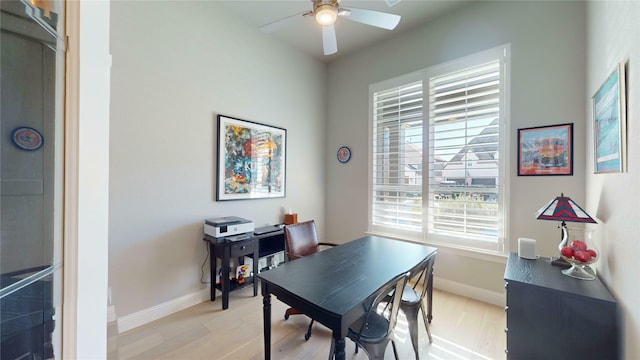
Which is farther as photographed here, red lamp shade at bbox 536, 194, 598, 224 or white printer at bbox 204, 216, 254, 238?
white printer at bbox 204, 216, 254, 238

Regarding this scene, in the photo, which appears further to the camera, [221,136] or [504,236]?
[221,136]

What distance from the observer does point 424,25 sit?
9.87 feet

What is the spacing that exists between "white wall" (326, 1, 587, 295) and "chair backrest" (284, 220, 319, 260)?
1587mm

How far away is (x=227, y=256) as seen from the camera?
7.99 ft

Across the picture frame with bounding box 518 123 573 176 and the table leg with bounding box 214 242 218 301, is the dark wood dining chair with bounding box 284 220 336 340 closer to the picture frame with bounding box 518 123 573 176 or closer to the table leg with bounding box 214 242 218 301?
the table leg with bounding box 214 242 218 301

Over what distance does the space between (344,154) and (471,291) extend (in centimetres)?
235

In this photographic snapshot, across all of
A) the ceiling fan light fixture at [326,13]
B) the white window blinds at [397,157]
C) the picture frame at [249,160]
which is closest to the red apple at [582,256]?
the white window blinds at [397,157]

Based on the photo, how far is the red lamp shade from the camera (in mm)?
1606

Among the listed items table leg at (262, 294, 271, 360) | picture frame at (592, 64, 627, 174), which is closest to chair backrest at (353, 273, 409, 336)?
table leg at (262, 294, 271, 360)

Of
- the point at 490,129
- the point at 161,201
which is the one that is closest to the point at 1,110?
the point at 161,201

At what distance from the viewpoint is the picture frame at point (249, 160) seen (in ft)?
9.02

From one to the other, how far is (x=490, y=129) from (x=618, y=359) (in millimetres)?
1986

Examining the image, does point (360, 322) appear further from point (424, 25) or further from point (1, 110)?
point (424, 25)

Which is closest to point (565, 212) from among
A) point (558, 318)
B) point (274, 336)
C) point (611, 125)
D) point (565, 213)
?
point (565, 213)
